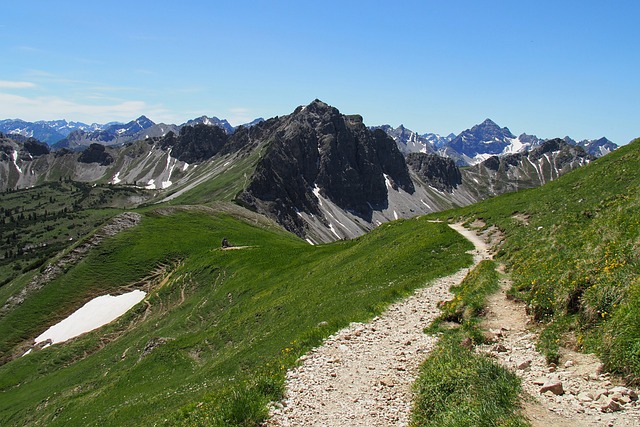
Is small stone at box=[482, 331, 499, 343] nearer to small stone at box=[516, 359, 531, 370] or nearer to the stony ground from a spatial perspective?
the stony ground

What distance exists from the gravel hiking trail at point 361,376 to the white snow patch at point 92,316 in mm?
60708

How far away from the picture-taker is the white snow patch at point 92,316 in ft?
216

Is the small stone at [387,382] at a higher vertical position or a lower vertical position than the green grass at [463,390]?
lower

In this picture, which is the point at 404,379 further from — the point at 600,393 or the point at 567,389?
the point at 600,393

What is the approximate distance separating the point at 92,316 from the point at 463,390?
72314 mm

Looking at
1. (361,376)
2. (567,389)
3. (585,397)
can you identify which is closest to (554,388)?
(567,389)

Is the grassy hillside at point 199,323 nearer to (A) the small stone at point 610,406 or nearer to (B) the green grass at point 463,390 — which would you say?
(B) the green grass at point 463,390

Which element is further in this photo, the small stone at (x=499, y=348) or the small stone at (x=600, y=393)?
the small stone at (x=499, y=348)

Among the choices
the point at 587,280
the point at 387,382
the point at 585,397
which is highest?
the point at 587,280

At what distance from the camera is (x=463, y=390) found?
1132cm

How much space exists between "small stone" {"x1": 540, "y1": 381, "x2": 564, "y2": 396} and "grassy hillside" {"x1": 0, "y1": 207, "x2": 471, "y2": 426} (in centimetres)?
800

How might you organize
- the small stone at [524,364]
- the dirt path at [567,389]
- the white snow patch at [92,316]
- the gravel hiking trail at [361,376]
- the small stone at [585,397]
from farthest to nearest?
the white snow patch at [92,316] < the small stone at [524,364] < the gravel hiking trail at [361,376] < the small stone at [585,397] < the dirt path at [567,389]

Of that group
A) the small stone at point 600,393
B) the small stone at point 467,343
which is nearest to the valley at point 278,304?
the small stone at point 467,343

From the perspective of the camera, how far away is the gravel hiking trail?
12.5m
